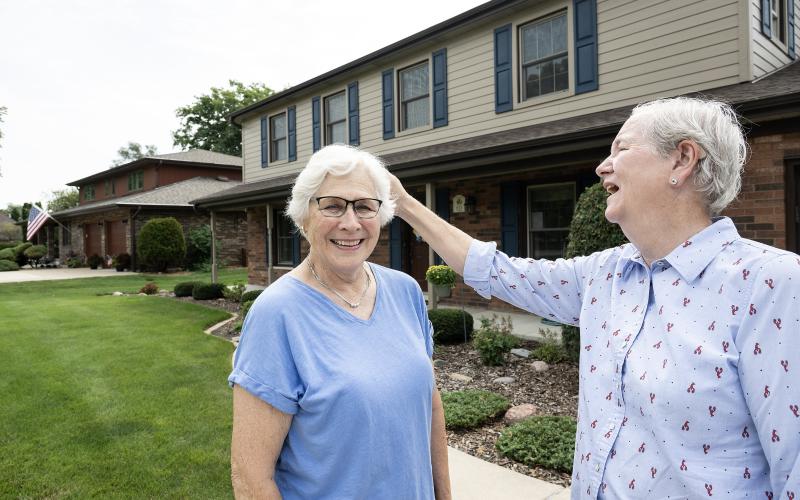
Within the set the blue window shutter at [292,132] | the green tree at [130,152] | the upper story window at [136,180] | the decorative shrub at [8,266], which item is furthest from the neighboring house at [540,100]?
the green tree at [130,152]

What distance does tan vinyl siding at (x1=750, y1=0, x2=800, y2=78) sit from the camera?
694 cm

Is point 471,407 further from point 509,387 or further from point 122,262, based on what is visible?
point 122,262

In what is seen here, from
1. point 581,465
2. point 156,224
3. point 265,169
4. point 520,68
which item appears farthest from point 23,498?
point 156,224

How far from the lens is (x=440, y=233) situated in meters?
1.90

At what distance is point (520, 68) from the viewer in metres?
9.39

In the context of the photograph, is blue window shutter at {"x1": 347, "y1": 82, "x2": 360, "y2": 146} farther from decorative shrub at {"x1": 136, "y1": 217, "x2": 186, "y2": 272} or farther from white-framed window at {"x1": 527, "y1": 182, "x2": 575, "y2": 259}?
decorative shrub at {"x1": 136, "y1": 217, "x2": 186, "y2": 272}

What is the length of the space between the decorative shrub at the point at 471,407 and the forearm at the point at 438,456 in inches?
86.4

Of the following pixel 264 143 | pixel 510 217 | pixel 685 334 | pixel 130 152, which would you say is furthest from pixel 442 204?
pixel 130 152

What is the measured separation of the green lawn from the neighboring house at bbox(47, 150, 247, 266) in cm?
1367

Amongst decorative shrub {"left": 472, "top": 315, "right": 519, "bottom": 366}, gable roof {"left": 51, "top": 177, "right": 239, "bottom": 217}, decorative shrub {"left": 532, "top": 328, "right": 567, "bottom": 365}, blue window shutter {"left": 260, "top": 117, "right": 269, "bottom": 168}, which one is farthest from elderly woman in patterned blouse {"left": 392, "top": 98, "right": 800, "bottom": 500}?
gable roof {"left": 51, "top": 177, "right": 239, "bottom": 217}

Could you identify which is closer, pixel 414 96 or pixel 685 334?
pixel 685 334

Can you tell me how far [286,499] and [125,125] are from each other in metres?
69.4

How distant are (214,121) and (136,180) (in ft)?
45.6

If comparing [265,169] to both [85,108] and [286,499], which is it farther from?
[85,108]
